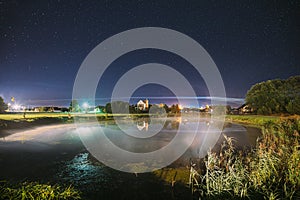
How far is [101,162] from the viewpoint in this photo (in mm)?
8195

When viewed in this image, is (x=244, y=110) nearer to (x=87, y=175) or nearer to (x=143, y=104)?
(x=143, y=104)

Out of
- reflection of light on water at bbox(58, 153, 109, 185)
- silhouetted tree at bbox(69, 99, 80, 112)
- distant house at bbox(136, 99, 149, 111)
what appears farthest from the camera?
distant house at bbox(136, 99, 149, 111)

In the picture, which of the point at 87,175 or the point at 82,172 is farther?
the point at 82,172

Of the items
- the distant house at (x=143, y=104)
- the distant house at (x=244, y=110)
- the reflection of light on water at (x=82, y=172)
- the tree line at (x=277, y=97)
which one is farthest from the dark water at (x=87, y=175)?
the distant house at (x=143, y=104)

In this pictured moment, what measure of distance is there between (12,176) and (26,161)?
6.65 feet

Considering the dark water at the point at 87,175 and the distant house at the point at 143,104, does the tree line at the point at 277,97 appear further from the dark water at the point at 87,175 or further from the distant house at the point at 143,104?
the distant house at the point at 143,104

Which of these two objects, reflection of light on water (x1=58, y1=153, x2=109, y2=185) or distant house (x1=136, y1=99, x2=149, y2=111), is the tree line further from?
distant house (x1=136, y1=99, x2=149, y2=111)

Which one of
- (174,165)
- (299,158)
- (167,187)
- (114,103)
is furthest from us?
(114,103)

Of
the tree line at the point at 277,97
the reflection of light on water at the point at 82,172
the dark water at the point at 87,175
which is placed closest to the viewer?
the dark water at the point at 87,175

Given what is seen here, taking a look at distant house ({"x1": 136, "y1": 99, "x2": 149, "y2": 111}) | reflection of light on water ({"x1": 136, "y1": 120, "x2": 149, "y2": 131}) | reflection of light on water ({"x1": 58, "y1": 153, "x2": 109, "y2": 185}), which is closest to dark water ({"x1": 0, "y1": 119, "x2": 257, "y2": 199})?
reflection of light on water ({"x1": 58, "y1": 153, "x2": 109, "y2": 185})

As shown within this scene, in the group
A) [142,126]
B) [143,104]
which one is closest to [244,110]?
[143,104]

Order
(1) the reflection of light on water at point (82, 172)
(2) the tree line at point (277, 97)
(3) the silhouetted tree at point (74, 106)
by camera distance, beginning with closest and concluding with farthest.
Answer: (1) the reflection of light on water at point (82, 172) < (2) the tree line at point (277, 97) < (3) the silhouetted tree at point (74, 106)

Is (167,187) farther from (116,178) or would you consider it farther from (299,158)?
(299,158)

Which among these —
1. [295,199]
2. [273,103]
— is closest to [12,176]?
[295,199]
